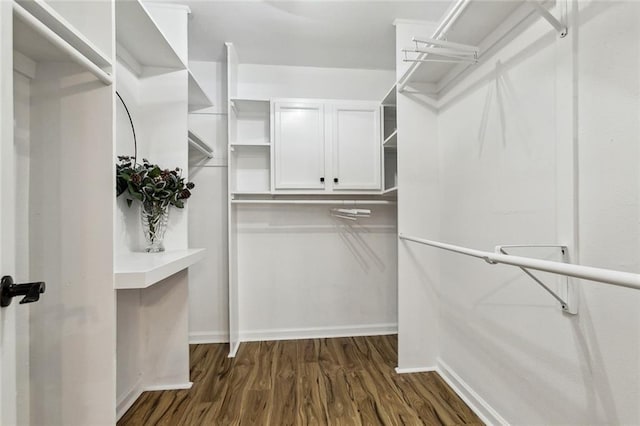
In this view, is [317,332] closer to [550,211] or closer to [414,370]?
[414,370]

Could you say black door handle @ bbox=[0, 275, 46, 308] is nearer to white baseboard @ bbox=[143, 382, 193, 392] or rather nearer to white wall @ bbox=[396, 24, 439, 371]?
white baseboard @ bbox=[143, 382, 193, 392]

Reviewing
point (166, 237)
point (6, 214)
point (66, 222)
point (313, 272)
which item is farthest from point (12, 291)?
point (313, 272)

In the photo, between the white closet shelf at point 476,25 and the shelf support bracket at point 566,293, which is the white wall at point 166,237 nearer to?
the white closet shelf at point 476,25

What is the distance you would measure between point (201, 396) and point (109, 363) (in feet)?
2.94

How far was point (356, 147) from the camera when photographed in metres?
2.34

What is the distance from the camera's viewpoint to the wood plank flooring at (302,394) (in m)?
1.51

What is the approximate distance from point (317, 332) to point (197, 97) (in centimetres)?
236

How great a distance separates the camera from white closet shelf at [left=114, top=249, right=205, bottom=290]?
1076 millimetres

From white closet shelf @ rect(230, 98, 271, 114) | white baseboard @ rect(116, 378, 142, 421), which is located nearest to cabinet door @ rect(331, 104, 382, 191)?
white closet shelf @ rect(230, 98, 271, 114)

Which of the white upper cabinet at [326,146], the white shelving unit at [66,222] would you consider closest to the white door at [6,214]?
the white shelving unit at [66,222]

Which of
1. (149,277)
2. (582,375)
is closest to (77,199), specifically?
(149,277)

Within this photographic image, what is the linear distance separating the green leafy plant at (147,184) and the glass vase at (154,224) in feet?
0.09

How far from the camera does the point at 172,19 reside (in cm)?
183

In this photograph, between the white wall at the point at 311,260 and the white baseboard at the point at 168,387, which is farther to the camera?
the white wall at the point at 311,260
